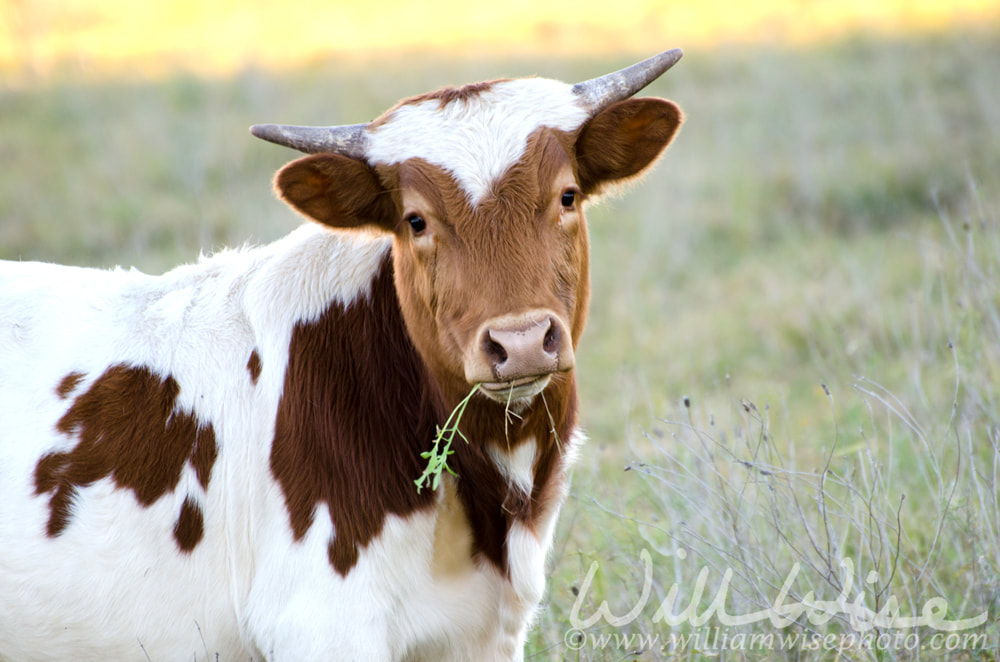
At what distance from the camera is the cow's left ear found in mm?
3170

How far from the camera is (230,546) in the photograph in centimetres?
304

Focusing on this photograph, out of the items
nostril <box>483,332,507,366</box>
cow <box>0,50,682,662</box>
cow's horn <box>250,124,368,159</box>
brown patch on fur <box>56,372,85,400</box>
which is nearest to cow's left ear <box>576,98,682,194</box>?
cow <box>0,50,682,662</box>

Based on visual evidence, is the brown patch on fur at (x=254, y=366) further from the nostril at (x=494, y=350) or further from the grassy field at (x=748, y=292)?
the grassy field at (x=748, y=292)

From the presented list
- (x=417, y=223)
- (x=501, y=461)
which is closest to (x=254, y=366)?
(x=417, y=223)

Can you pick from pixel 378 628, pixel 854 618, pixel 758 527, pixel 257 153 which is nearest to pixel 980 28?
pixel 257 153

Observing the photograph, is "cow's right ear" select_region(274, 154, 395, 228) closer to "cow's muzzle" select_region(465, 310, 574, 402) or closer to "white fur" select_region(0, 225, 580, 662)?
"white fur" select_region(0, 225, 580, 662)

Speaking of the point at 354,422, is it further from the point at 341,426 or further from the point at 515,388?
the point at 515,388

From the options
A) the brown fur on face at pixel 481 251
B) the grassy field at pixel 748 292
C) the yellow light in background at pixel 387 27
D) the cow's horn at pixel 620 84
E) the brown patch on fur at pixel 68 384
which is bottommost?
the grassy field at pixel 748 292

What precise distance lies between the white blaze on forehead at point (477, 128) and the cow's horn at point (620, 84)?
5cm

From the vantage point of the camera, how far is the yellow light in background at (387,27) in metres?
13.9

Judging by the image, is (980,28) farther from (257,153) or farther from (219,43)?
(219,43)

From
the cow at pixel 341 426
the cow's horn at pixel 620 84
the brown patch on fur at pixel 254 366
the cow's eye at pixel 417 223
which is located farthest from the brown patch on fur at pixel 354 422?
the cow's horn at pixel 620 84

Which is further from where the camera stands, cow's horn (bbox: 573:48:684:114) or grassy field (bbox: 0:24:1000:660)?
grassy field (bbox: 0:24:1000:660)

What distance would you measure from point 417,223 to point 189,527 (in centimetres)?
118
